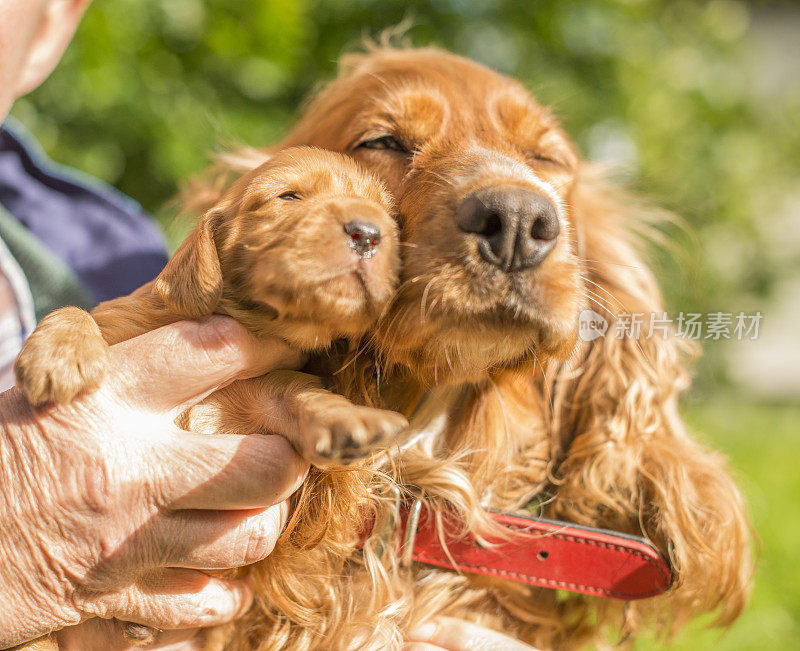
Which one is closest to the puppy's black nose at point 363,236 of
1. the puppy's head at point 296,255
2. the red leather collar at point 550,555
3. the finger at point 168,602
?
the puppy's head at point 296,255

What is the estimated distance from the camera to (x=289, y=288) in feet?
3.92

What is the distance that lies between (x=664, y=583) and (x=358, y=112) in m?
1.31

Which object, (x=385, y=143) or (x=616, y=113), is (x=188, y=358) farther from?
(x=616, y=113)

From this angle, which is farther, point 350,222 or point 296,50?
point 296,50

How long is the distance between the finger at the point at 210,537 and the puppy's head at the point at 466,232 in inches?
16.6

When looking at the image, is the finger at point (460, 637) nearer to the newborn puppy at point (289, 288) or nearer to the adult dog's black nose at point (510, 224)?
the newborn puppy at point (289, 288)

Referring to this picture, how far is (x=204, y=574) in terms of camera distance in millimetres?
1557

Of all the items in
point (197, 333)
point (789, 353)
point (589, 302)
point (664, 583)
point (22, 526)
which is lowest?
point (789, 353)

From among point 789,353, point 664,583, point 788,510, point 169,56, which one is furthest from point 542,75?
point 789,353

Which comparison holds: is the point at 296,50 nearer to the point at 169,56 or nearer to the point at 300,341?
the point at 169,56

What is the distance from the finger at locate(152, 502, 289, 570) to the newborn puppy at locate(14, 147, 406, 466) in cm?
19

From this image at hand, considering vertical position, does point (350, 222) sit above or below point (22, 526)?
above

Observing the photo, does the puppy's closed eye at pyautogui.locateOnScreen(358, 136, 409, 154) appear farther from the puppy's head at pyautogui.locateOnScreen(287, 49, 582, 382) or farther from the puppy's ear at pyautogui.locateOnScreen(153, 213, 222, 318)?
the puppy's ear at pyautogui.locateOnScreen(153, 213, 222, 318)

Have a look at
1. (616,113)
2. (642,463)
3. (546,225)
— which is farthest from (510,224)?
(616,113)
